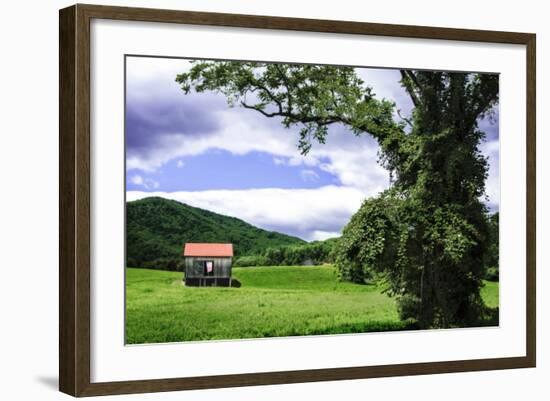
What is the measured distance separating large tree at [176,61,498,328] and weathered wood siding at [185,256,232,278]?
1.21 m

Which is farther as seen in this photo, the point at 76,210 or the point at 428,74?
the point at 428,74

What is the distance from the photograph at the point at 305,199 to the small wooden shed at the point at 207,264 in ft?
0.04

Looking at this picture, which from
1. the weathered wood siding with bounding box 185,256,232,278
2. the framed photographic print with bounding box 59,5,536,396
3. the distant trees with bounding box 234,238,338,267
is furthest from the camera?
the distant trees with bounding box 234,238,338,267

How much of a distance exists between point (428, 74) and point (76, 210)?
3867 millimetres

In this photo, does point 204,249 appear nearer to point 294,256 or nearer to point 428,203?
point 294,256

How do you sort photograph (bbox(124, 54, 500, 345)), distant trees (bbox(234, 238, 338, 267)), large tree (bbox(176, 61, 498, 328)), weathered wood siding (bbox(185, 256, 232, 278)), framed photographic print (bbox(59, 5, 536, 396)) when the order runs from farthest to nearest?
1. large tree (bbox(176, 61, 498, 328))
2. distant trees (bbox(234, 238, 338, 267))
3. weathered wood siding (bbox(185, 256, 232, 278))
4. photograph (bbox(124, 54, 500, 345))
5. framed photographic print (bbox(59, 5, 536, 396))

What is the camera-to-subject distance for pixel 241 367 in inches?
360

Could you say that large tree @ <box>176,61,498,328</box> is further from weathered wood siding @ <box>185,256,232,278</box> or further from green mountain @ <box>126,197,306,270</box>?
weathered wood siding @ <box>185,256,232,278</box>

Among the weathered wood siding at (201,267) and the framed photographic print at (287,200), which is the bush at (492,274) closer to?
the framed photographic print at (287,200)

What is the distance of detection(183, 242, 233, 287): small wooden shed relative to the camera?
9586 millimetres

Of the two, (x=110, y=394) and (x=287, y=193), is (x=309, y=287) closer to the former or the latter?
(x=287, y=193)

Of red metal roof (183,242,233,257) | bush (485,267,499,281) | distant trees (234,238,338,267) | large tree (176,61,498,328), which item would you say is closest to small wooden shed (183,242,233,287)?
red metal roof (183,242,233,257)

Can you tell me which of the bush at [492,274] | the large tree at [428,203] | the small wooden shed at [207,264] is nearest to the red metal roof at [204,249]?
the small wooden shed at [207,264]

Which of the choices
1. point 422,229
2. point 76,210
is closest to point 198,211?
point 76,210
